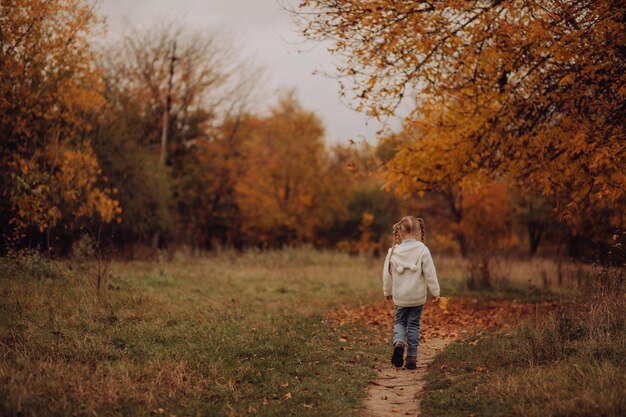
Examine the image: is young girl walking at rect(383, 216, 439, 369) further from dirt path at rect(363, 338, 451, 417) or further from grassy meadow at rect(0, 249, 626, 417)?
grassy meadow at rect(0, 249, 626, 417)

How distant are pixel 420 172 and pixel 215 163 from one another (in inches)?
1013

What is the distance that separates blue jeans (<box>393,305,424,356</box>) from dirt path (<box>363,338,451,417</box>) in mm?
353

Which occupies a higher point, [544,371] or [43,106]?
[43,106]

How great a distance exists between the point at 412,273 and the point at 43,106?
1166cm

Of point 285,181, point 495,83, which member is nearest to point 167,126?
point 285,181

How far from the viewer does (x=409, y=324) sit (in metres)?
6.86

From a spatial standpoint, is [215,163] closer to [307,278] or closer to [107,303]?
[307,278]

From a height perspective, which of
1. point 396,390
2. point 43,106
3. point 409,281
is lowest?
point 396,390

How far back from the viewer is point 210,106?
32.2m

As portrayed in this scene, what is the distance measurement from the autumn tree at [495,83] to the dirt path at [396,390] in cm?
414

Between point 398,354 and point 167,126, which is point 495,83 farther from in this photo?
point 167,126

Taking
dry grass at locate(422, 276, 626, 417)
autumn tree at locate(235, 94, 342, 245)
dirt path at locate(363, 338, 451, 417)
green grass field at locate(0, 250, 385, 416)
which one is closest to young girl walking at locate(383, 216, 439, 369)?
dirt path at locate(363, 338, 451, 417)

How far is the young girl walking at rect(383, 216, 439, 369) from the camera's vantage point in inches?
265

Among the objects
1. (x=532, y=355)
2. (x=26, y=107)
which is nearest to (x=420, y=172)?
(x=532, y=355)
